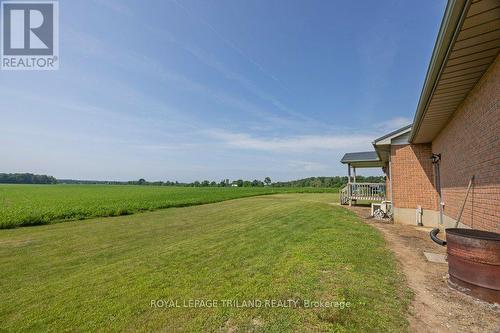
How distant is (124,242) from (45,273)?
8.00 ft

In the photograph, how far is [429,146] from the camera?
9297 mm

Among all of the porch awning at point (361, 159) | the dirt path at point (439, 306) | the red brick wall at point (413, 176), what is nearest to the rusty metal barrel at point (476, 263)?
the dirt path at point (439, 306)

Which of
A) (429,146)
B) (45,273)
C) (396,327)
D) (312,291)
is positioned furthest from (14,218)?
(429,146)

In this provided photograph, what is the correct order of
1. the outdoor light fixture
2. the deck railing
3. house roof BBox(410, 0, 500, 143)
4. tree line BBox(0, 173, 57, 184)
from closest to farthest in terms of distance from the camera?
house roof BBox(410, 0, 500, 143) → the outdoor light fixture → the deck railing → tree line BBox(0, 173, 57, 184)

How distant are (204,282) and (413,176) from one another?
30.0 ft

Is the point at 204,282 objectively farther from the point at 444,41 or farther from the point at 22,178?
the point at 22,178

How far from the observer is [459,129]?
5.74 m

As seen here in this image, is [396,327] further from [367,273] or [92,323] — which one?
[92,323]

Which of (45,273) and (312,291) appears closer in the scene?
(312,291)

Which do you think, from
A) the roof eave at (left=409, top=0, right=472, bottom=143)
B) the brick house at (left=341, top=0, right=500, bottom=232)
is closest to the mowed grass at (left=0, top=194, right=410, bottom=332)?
the brick house at (left=341, top=0, right=500, bottom=232)

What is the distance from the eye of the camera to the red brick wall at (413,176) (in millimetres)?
8977

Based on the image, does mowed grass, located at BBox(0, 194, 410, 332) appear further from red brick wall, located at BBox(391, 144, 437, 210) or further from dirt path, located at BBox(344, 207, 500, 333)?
red brick wall, located at BBox(391, 144, 437, 210)

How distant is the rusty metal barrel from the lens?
9.81 ft

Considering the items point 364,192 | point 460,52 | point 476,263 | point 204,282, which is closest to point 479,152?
point 460,52
